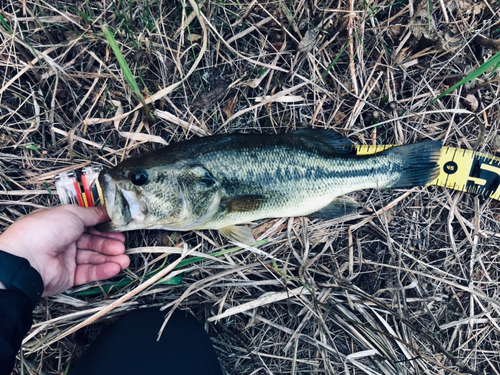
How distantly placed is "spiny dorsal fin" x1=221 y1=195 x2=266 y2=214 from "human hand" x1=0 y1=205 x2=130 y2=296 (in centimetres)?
114

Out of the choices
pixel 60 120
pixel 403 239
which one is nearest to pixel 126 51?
pixel 60 120

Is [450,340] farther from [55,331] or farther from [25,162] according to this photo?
[25,162]

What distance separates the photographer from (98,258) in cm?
305

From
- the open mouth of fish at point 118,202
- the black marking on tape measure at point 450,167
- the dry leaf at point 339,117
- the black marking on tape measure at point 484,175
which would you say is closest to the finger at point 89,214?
the open mouth of fish at point 118,202

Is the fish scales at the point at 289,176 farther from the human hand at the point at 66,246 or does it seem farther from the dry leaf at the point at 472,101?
the dry leaf at the point at 472,101

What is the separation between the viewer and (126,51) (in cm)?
306

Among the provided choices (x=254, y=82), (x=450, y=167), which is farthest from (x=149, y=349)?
(x=450, y=167)

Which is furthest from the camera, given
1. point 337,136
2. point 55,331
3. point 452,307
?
point 452,307

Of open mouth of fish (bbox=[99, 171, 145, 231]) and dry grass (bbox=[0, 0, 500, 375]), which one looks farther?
dry grass (bbox=[0, 0, 500, 375])

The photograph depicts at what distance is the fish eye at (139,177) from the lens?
8.14 feet

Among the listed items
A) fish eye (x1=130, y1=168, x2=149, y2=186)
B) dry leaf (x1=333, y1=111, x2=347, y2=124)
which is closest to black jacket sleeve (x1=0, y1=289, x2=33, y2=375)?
fish eye (x1=130, y1=168, x2=149, y2=186)

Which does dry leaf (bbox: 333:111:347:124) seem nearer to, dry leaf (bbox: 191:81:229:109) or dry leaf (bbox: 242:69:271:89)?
dry leaf (bbox: 242:69:271:89)

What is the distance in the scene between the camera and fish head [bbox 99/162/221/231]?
2.49m

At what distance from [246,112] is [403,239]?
216cm
